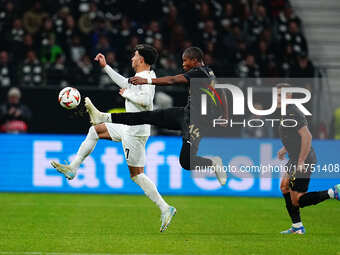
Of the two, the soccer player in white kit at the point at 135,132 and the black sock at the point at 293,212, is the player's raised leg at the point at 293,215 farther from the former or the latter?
the soccer player in white kit at the point at 135,132

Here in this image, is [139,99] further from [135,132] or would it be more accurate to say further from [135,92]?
[135,132]

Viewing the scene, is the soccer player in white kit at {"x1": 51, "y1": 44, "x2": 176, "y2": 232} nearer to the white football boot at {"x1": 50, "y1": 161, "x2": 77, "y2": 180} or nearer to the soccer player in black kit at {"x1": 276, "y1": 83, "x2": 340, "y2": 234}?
the white football boot at {"x1": 50, "y1": 161, "x2": 77, "y2": 180}

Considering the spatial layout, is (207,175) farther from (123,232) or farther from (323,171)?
(123,232)

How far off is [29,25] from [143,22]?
2.75 meters

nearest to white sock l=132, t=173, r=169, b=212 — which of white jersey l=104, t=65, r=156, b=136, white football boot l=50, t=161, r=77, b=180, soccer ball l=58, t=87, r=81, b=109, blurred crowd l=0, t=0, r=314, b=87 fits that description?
white jersey l=104, t=65, r=156, b=136

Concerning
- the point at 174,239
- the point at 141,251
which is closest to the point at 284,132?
the point at 174,239

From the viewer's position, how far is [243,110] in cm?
1631

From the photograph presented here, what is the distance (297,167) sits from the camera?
9758 millimetres

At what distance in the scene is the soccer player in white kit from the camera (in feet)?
32.9

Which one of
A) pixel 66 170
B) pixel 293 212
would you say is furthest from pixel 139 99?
pixel 293 212

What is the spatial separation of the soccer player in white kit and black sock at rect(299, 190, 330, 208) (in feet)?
5.57

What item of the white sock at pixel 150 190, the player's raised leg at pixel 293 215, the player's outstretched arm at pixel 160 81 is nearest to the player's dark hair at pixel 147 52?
the player's outstretched arm at pixel 160 81

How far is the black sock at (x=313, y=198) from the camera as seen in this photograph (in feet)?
33.1

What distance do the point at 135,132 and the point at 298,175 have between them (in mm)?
2191
